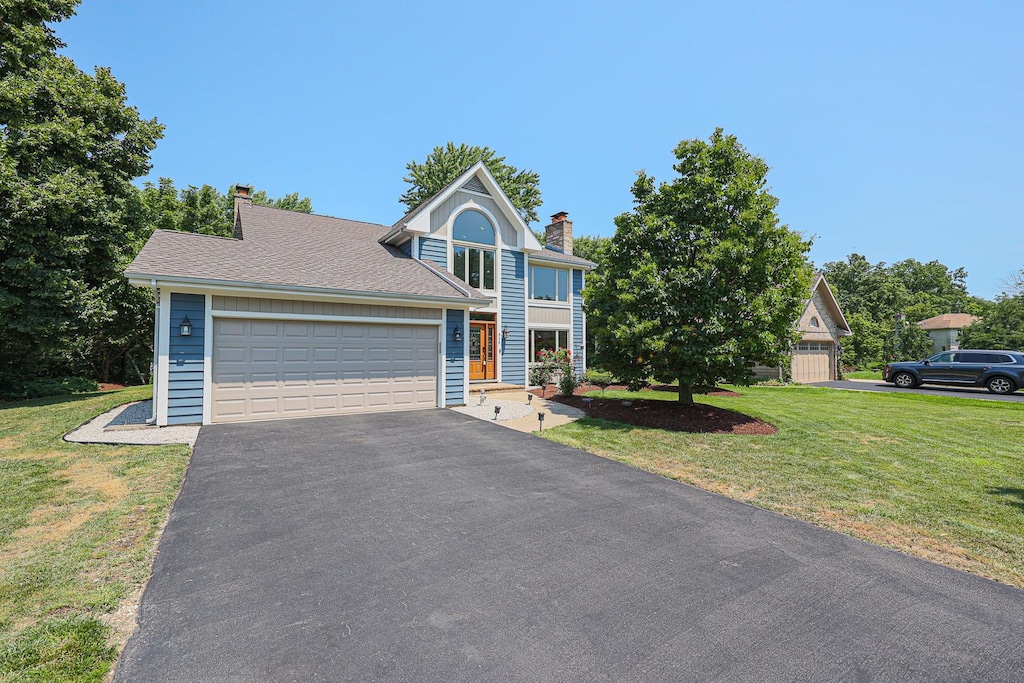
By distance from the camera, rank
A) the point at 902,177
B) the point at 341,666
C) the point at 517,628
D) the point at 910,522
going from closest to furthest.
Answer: the point at 341,666 < the point at 517,628 < the point at 910,522 < the point at 902,177

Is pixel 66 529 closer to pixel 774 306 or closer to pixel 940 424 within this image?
pixel 774 306

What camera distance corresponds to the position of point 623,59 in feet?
34.2

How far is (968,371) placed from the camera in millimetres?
17797

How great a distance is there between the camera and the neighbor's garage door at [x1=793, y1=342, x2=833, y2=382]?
71.8ft

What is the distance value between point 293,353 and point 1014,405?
20745mm

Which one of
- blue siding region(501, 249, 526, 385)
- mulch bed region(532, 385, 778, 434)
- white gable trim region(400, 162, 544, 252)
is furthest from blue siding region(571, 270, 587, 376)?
mulch bed region(532, 385, 778, 434)

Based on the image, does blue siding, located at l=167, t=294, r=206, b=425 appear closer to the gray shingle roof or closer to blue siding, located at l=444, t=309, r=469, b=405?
the gray shingle roof

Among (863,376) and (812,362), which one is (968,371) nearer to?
(812,362)

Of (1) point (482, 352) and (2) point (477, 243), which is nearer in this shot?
(2) point (477, 243)

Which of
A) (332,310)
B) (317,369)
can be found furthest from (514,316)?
(317,369)

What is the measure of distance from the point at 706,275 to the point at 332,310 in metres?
8.46

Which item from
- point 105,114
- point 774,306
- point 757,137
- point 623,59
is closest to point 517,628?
point 774,306

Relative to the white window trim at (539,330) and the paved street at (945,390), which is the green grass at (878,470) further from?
the white window trim at (539,330)

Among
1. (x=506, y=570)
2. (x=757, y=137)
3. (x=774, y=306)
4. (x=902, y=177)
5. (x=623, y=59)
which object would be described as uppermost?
(x=623, y=59)
